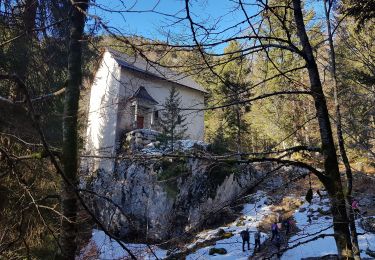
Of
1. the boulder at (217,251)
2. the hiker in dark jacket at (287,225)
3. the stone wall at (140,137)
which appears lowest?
the boulder at (217,251)

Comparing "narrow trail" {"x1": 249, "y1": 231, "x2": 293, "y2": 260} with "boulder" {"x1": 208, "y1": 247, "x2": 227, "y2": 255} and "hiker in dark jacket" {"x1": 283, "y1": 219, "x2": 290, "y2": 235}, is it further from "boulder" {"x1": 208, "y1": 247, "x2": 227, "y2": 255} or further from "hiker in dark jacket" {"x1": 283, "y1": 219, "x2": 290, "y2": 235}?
"boulder" {"x1": 208, "y1": 247, "x2": 227, "y2": 255}

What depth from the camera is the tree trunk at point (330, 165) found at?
3.06m

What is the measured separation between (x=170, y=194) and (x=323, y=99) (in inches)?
623

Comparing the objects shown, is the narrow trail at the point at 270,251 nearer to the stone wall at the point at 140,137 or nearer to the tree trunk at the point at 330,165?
the tree trunk at the point at 330,165

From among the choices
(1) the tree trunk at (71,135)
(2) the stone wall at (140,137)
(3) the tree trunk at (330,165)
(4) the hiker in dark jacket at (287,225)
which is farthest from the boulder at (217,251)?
(3) the tree trunk at (330,165)

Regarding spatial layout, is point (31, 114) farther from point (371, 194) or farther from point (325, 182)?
point (371, 194)

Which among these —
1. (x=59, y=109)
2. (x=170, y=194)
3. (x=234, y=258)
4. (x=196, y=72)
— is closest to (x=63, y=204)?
(x=196, y=72)

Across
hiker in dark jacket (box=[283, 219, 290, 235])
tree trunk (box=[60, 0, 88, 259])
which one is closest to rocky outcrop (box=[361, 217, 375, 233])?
tree trunk (box=[60, 0, 88, 259])

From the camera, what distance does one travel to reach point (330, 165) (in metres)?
3.34

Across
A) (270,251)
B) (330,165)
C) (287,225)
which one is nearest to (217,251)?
(287,225)

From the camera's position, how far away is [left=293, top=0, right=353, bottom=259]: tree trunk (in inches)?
121

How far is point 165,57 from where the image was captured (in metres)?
2.93

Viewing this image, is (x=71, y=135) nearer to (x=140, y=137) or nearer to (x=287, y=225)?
(x=287, y=225)

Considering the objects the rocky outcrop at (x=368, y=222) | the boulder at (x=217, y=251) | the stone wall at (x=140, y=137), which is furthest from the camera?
the stone wall at (x=140, y=137)
